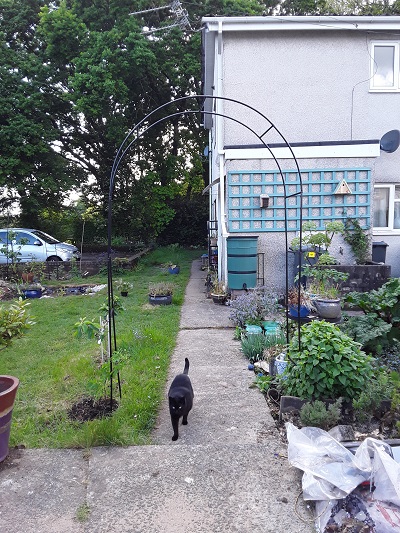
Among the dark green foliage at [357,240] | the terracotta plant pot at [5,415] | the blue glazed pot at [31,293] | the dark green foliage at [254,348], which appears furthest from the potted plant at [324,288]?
the blue glazed pot at [31,293]

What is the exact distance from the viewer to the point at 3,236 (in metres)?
13.3

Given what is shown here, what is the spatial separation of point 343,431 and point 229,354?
7.30ft

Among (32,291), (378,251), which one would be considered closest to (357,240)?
(378,251)

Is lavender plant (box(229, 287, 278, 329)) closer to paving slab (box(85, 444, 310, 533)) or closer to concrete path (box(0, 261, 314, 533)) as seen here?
concrete path (box(0, 261, 314, 533))

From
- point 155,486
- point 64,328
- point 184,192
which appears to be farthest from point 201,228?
point 155,486

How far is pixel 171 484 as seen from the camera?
2.51 m

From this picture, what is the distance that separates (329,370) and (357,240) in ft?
18.1

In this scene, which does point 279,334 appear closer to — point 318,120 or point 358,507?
point 358,507

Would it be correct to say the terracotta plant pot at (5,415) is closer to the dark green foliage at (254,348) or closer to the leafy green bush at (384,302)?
the dark green foliage at (254,348)

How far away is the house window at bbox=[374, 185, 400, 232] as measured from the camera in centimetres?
943

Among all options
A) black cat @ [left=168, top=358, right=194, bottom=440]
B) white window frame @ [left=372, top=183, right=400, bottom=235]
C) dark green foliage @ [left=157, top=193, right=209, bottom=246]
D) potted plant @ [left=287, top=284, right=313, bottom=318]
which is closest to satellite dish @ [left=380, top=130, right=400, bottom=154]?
white window frame @ [left=372, top=183, right=400, bottom=235]

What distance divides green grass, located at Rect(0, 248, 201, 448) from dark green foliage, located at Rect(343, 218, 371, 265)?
3.68m

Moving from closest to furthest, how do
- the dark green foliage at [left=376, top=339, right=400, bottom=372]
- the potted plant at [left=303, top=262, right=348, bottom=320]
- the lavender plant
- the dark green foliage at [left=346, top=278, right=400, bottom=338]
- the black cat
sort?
the black cat < the dark green foliage at [left=376, top=339, right=400, bottom=372] < the dark green foliage at [left=346, top=278, right=400, bottom=338] < the potted plant at [left=303, top=262, right=348, bottom=320] < the lavender plant

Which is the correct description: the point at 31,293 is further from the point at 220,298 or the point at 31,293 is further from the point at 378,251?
the point at 378,251
